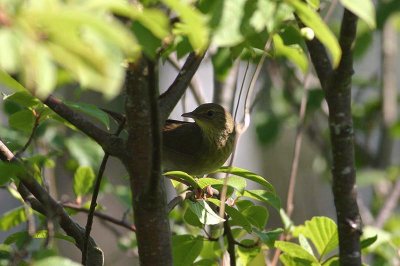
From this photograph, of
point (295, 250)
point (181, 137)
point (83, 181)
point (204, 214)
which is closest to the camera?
point (204, 214)

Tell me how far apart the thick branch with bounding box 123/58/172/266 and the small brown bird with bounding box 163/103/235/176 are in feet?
7.11

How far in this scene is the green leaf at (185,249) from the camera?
2.62 meters

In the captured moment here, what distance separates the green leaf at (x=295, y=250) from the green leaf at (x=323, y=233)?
13 cm

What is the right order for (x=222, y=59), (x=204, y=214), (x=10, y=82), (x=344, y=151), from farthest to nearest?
(x=222, y=59) → (x=344, y=151) → (x=204, y=214) → (x=10, y=82)

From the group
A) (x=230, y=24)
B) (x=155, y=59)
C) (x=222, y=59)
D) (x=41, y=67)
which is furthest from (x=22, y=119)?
(x=41, y=67)

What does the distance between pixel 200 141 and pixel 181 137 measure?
14cm

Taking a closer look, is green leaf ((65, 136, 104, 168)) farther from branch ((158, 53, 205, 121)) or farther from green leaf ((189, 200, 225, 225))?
branch ((158, 53, 205, 121))

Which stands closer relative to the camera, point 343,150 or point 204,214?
point 204,214

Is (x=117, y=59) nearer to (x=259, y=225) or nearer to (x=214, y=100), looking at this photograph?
(x=259, y=225)

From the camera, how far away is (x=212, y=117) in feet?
15.2

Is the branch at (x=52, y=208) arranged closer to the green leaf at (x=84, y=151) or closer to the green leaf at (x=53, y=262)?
the green leaf at (x=53, y=262)

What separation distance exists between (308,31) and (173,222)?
6.92ft

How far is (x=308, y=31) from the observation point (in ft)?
8.01

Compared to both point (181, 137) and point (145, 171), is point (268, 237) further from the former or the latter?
point (181, 137)
